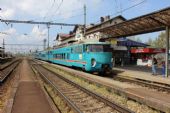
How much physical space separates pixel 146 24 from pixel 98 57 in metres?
4.94

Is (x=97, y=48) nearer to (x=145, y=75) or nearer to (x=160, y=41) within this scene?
(x=145, y=75)

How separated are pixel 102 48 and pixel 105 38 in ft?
25.8

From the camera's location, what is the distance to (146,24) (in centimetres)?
2395

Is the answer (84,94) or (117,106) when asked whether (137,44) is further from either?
(117,106)

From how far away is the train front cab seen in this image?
26453 mm

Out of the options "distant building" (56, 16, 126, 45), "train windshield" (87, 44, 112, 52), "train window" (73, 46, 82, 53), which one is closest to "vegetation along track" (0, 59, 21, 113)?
"train window" (73, 46, 82, 53)

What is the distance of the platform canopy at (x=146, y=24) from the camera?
2067cm

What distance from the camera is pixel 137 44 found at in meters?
56.0

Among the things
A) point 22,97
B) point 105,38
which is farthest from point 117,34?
point 22,97

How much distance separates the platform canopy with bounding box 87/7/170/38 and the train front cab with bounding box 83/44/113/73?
7.64 ft

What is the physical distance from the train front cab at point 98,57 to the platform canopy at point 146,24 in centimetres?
233

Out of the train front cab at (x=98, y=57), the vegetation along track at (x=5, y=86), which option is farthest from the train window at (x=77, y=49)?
the vegetation along track at (x=5, y=86)

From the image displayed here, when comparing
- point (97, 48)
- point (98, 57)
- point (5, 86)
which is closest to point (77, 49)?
point (97, 48)

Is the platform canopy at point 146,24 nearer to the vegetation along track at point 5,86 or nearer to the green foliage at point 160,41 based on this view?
the vegetation along track at point 5,86
